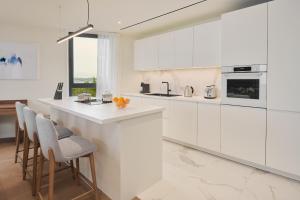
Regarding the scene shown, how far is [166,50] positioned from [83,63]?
6.77 feet

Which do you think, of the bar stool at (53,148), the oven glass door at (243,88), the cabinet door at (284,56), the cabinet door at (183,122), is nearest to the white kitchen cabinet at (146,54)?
the cabinet door at (183,122)

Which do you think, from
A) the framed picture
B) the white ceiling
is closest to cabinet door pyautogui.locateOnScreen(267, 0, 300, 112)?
the white ceiling

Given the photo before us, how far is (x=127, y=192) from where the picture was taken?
2211mm

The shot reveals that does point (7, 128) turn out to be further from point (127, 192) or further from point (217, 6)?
point (217, 6)

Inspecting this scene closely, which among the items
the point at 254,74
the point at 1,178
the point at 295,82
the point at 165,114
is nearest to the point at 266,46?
the point at 254,74

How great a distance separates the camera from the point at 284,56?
2590mm

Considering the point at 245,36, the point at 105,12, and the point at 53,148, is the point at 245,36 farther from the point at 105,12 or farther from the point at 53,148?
the point at 53,148

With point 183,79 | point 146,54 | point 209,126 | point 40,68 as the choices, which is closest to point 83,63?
point 40,68

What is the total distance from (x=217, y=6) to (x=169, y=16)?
0.89 m

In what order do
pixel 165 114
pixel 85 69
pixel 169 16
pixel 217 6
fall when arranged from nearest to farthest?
pixel 217 6, pixel 169 16, pixel 165 114, pixel 85 69

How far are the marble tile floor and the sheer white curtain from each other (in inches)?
106

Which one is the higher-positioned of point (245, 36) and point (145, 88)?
point (245, 36)

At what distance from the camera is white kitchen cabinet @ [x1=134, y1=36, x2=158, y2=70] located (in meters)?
→ 4.76

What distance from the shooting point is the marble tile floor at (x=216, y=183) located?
7.61ft
